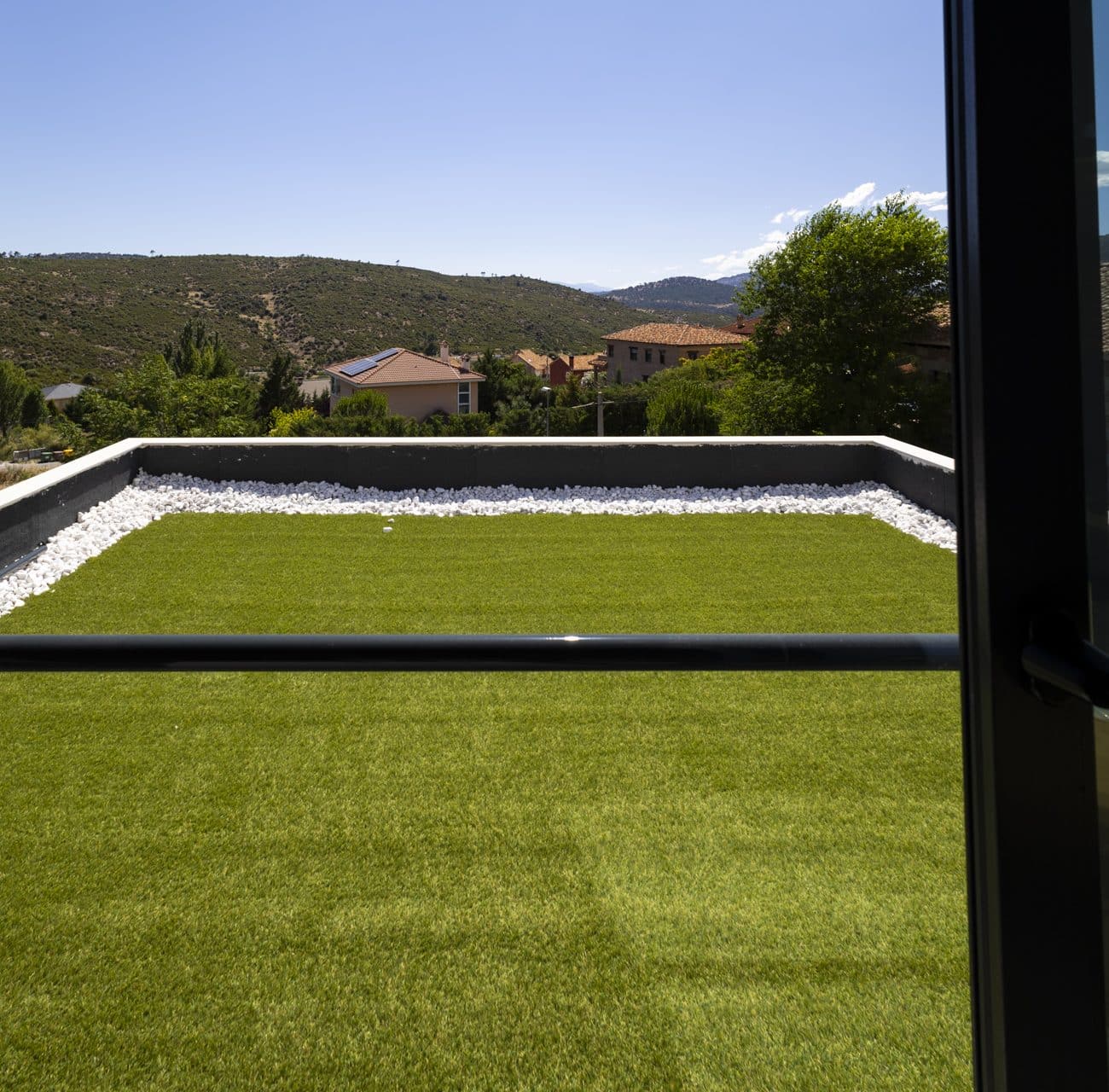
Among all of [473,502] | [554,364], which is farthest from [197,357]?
[473,502]

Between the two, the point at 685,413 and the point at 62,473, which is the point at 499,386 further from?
the point at 62,473

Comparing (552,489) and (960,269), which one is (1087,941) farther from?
(552,489)

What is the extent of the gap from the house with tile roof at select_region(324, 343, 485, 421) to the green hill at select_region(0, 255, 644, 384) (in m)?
2.31

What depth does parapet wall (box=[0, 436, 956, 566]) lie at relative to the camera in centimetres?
523

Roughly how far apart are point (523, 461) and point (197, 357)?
1986cm

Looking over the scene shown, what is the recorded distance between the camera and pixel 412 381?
30.6 metres

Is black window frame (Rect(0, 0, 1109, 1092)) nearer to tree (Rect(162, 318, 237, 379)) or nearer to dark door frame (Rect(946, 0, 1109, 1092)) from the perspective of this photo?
dark door frame (Rect(946, 0, 1109, 1092))

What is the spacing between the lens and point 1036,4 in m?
0.30

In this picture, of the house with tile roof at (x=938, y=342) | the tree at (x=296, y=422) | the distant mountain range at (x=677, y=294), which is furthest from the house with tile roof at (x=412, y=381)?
the house with tile roof at (x=938, y=342)

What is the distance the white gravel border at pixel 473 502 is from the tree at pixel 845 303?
10.6 meters

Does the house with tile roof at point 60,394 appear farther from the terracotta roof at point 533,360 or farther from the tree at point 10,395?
the terracotta roof at point 533,360

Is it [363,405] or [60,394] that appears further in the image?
[363,405]

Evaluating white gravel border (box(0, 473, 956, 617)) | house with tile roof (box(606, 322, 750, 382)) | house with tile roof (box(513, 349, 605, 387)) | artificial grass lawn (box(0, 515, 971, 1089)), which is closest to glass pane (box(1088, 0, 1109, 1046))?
artificial grass lawn (box(0, 515, 971, 1089))

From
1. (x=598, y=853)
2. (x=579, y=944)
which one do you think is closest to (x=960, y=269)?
(x=579, y=944)
